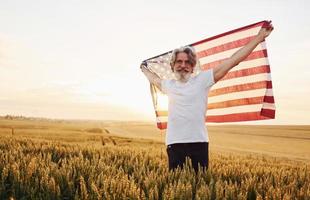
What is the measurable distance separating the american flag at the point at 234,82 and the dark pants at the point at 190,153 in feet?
8.74

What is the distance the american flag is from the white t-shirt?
8.66ft

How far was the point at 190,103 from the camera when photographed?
15.9 ft

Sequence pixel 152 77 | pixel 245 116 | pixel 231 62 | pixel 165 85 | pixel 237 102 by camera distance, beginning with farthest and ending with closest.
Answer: pixel 237 102
pixel 245 116
pixel 152 77
pixel 165 85
pixel 231 62

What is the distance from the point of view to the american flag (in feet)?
25.2

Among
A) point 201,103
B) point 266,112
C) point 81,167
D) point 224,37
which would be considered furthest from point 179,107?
point 224,37

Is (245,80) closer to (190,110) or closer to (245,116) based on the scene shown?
(245,116)

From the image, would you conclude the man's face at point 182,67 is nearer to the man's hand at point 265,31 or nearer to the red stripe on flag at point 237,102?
the man's hand at point 265,31

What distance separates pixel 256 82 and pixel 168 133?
348 cm

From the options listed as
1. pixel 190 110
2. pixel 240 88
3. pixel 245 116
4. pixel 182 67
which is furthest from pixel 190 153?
pixel 240 88

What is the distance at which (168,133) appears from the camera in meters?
5.00

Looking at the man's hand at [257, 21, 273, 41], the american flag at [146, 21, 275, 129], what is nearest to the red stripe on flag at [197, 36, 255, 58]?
the american flag at [146, 21, 275, 129]

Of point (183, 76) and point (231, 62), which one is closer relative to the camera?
point (231, 62)

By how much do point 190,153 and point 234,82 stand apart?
363cm

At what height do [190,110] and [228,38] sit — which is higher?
[228,38]
